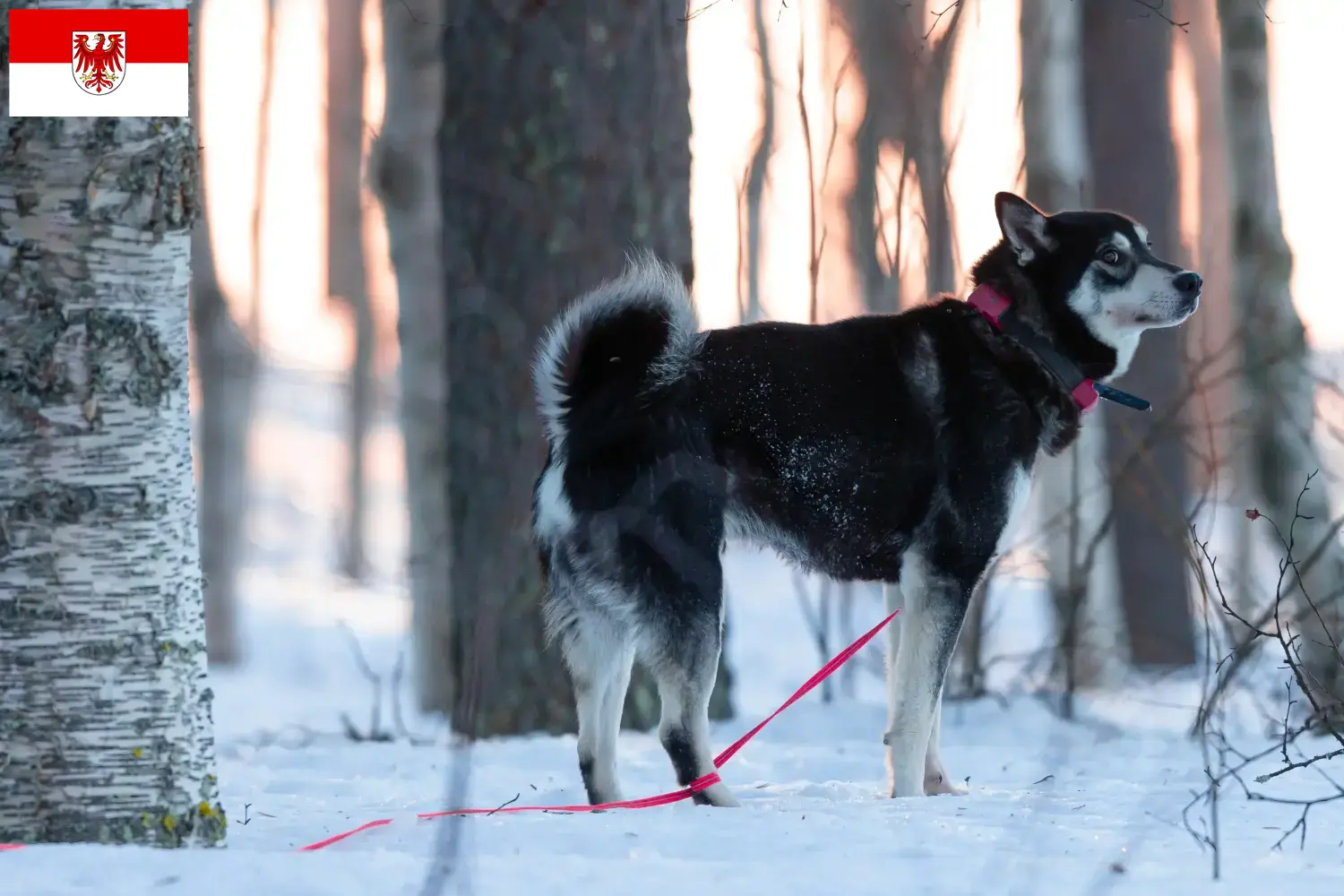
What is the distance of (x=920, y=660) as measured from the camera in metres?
4.25

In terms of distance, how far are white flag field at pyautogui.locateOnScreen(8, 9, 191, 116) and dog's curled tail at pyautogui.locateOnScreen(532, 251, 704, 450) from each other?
131 cm

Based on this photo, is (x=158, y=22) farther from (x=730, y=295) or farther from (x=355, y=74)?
(x=355, y=74)

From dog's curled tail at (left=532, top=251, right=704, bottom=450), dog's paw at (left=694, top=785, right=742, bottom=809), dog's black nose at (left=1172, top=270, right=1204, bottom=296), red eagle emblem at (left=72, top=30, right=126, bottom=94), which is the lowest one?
dog's paw at (left=694, top=785, right=742, bottom=809)

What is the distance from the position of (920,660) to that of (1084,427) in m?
3.26

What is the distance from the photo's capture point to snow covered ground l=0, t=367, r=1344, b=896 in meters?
2.60

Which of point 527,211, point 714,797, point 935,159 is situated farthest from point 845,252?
point 714,797

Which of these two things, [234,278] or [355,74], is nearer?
[355,74]

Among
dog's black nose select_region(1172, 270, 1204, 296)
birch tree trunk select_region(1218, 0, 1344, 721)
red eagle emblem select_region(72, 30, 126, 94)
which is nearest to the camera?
red eagle emblem select_region(72, 30, 126, 94)

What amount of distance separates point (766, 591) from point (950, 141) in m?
10.2

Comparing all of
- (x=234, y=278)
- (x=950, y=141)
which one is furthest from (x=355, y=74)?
(x=950, y=141)

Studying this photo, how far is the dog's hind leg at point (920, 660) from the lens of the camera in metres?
4.19

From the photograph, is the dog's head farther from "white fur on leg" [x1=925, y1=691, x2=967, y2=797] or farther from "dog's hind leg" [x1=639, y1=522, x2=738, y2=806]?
"dog's hind leg" [x1=639, y1=522, x2=738, y2=806]

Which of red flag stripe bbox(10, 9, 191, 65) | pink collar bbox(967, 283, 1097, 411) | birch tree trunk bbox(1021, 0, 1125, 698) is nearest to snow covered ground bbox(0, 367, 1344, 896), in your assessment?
birch tree trunk bbox(1021, 0, 1125, 698)

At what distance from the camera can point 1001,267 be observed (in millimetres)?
4746
